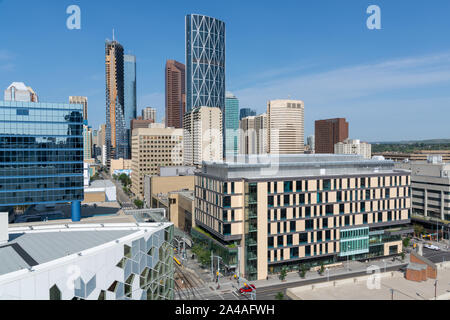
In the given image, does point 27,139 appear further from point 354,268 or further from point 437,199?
point 437,199

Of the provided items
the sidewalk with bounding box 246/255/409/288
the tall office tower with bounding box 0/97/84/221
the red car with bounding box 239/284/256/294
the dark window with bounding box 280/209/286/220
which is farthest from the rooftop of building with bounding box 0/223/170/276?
the dark window with bounding box 280/209/286/220

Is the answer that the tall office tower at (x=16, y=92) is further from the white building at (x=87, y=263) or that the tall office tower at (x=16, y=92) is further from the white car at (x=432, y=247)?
the white car at (x=432, y=247)

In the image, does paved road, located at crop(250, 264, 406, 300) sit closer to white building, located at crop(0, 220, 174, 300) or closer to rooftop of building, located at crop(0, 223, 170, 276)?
white building, located at crop(0, 220, 174, 300)

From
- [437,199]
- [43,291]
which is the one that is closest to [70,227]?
[43,291]

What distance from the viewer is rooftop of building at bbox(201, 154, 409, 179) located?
5934 centimetres

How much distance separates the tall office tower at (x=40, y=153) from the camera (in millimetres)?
54312

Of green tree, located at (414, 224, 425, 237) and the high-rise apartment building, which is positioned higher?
the high-rise apartment building

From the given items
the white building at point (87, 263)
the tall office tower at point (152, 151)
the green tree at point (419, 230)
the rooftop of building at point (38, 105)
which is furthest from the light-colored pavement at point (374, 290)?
the tall office tower at point (152, 151)

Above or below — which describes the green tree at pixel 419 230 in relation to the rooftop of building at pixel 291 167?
below

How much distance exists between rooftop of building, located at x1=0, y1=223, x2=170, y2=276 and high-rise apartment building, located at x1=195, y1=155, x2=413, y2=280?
28.4 meters

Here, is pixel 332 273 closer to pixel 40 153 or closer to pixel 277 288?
pixel 277 288

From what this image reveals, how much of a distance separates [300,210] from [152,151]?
332 ft

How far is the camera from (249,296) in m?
51.0
